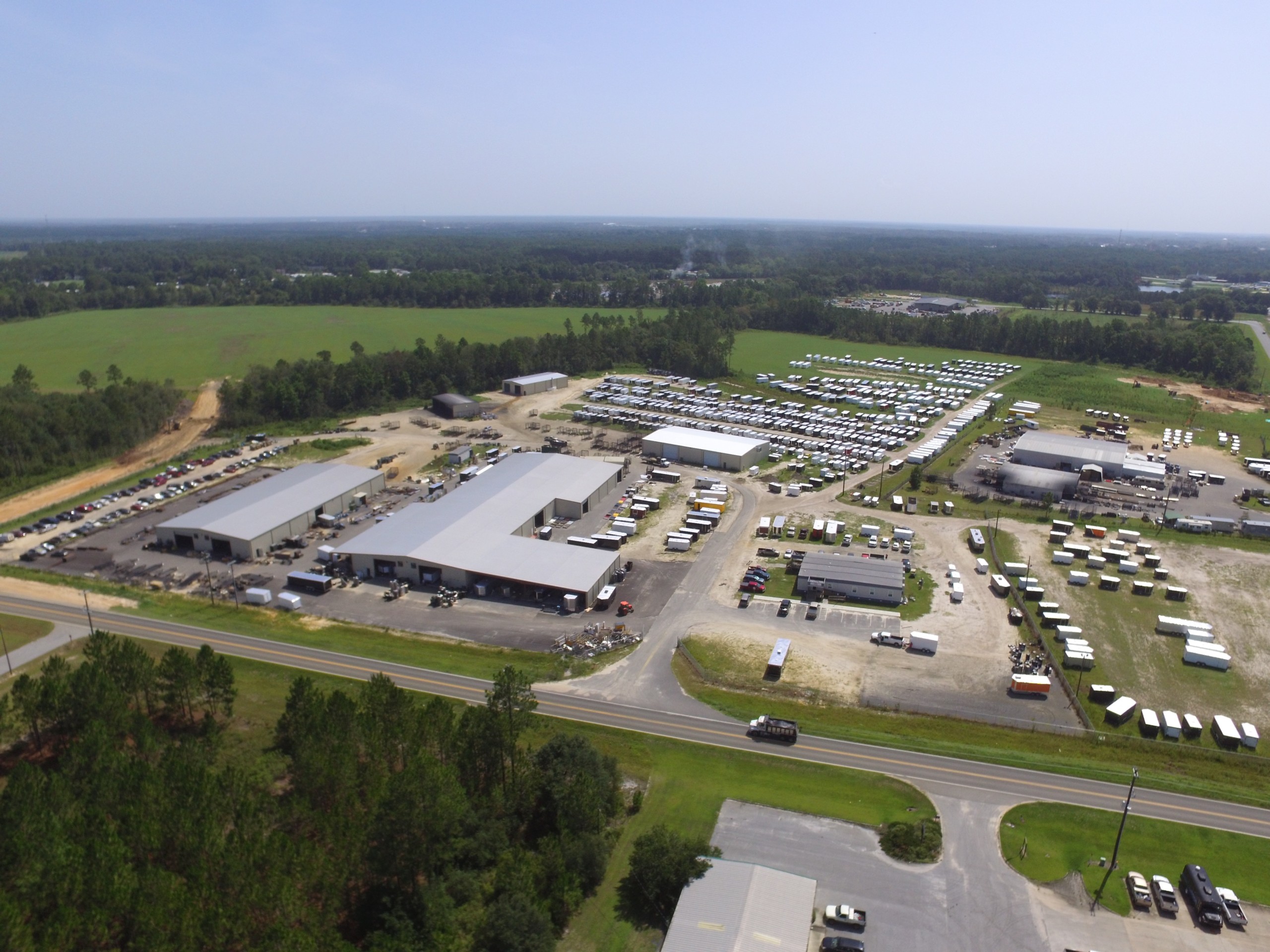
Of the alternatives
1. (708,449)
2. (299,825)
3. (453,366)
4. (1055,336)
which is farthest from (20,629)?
(1055,336)

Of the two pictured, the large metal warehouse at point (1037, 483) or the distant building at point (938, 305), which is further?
the distant building at point (938, 305)

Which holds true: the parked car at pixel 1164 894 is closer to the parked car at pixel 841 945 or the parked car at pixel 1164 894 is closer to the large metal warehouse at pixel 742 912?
the parked car at pixel 841 945

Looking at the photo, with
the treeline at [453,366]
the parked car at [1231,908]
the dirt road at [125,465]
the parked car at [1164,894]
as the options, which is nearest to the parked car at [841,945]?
the parked car at [1164,894]

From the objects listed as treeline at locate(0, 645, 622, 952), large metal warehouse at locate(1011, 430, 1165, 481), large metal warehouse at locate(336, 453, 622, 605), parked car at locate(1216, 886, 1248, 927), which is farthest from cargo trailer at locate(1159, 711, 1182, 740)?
large metal warehouse at locate(1011, 430, 1165, 481)

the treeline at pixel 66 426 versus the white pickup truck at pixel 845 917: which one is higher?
the treeline at pixel 66 426

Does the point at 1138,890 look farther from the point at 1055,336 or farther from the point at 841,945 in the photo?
the point at 1055,336

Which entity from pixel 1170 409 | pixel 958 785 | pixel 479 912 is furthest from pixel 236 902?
pixel 1170 409

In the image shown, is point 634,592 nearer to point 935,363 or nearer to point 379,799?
point 379,799
